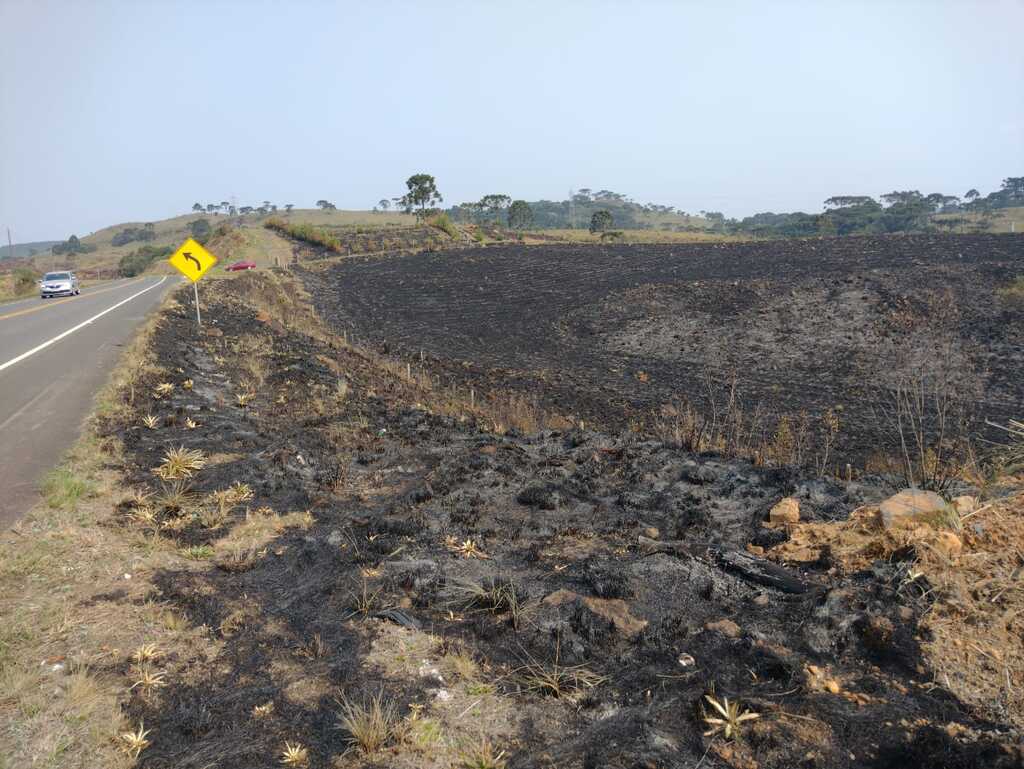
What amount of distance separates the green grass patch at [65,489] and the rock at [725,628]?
602cm

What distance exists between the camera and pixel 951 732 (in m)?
3.21

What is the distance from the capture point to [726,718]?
341 cm

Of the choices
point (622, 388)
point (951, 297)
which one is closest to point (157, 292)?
point (622, 388)

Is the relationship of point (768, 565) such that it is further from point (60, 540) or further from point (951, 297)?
point (951, 297)

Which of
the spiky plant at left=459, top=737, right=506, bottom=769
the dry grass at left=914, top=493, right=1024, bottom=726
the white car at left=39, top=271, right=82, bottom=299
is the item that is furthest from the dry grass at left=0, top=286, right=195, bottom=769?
the white car at left=39, top=271, right=82, bottom=299

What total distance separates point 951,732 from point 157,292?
97.6 ft

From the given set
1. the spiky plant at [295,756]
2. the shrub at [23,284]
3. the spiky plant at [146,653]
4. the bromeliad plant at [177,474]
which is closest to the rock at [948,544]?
the spiky plant at [295,756]

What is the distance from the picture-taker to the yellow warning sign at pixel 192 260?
15141 mm

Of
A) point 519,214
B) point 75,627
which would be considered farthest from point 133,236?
point 75,627

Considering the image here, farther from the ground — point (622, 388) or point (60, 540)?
point (60, 540)

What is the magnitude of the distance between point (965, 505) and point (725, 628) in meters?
2.66

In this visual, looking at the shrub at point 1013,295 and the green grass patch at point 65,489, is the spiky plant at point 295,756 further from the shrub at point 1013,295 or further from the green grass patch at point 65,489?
the shrub at point 1013,295

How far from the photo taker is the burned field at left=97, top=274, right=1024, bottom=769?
340 cm

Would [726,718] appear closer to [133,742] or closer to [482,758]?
[482,758]
